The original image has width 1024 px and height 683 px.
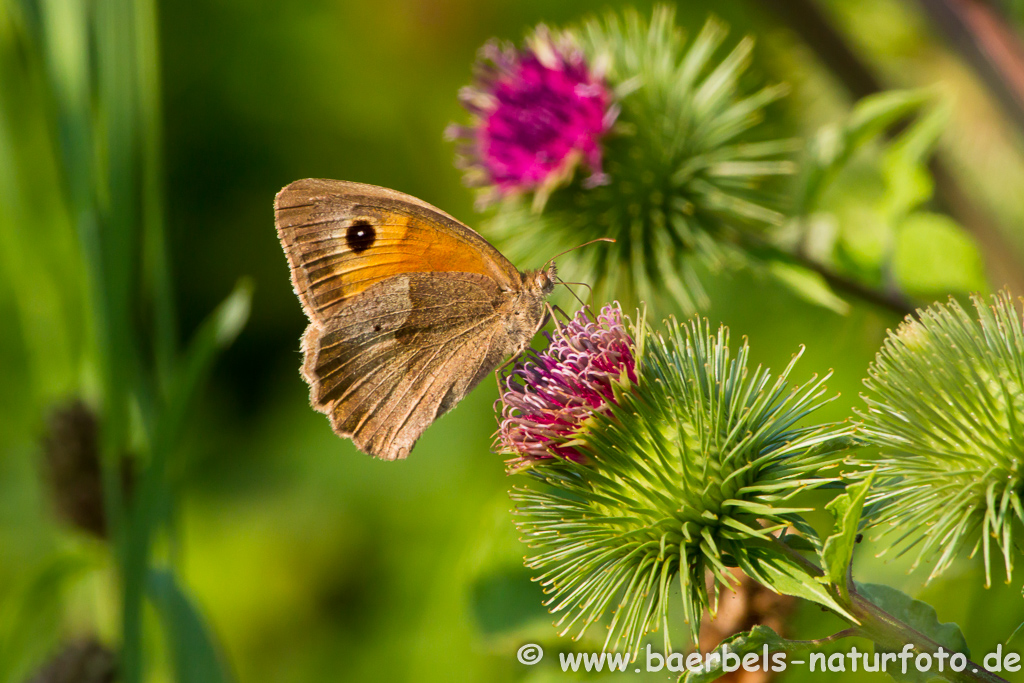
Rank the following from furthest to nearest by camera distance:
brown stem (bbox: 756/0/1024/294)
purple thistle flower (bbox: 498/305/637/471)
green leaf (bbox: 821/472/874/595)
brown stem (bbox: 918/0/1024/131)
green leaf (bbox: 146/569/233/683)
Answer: brown stem (bbox: 756/0/1024/294) → brown stem (bbox: 918/0/1024/131) → green leaf (bbox: 146/569/233/683) → purple thistle flower (bbox: 498/305/637/471) → green leaf (bbox: 821/472/874/595)

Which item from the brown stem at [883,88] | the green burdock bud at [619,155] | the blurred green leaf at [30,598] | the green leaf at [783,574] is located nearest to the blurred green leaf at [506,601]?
the green leaf at [783,574]

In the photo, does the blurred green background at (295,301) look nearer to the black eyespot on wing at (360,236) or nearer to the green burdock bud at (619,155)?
the green burdock bud at (619,155)

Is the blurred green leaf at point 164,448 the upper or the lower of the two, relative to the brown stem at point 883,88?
lower

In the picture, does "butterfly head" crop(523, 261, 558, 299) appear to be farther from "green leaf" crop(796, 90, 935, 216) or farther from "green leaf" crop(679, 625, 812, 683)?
"green leaf" crop(679, 625, 812, 683)

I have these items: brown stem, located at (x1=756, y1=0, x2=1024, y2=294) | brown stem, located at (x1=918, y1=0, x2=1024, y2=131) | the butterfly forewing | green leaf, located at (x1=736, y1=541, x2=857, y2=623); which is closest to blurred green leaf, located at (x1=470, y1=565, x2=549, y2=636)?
green leaf, located at (x1=736, y1=541, x2=857, y2=623)

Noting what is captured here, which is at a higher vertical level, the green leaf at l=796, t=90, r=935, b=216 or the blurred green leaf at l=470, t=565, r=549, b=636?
the green leaf at l=796, t=90, r=935, b=216

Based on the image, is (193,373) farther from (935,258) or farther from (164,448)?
(935,258)

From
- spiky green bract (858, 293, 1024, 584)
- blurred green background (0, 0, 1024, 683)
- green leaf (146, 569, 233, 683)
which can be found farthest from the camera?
blurred green background (0, 0, 1024, 683)

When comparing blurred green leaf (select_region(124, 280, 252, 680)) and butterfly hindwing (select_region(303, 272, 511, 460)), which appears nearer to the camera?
blurred green leaf (select_region(124, 280, 252, 680))

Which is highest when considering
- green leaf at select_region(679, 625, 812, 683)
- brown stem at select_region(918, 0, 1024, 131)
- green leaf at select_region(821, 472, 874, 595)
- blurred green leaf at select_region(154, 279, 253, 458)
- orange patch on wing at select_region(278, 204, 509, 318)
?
brown stem at select_region(918, 0, 1024, 131)
